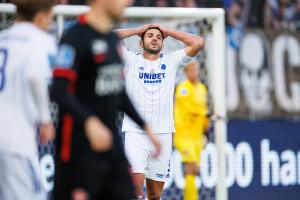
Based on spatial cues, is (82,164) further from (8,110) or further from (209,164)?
(209,164)

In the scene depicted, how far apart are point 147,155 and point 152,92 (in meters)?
0.59

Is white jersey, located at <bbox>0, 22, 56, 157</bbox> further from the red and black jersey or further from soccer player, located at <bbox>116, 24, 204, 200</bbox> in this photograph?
soccer player, located at <bbox>116, 24, 204, 200</bbox>

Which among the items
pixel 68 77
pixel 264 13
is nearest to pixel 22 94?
pixel 68 77

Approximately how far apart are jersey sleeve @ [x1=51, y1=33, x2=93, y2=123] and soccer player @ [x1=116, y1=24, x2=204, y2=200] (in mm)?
3994

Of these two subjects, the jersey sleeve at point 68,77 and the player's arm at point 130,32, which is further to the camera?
the player's arm at point 130,32

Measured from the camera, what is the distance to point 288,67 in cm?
1541

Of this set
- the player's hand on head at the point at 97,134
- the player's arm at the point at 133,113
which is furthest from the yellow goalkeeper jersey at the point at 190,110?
the player's hand on head at the point at 97,134

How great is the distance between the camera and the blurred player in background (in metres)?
11.1

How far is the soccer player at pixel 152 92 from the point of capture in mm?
9320

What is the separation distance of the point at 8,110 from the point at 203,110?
19.9 ft

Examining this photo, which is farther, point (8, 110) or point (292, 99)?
point (292, 99)

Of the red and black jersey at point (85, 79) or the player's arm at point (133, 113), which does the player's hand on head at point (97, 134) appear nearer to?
the red and black jersey at point (85, 79)

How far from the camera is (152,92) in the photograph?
9.37m

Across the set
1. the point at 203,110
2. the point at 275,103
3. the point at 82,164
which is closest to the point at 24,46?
the point at 82,164
